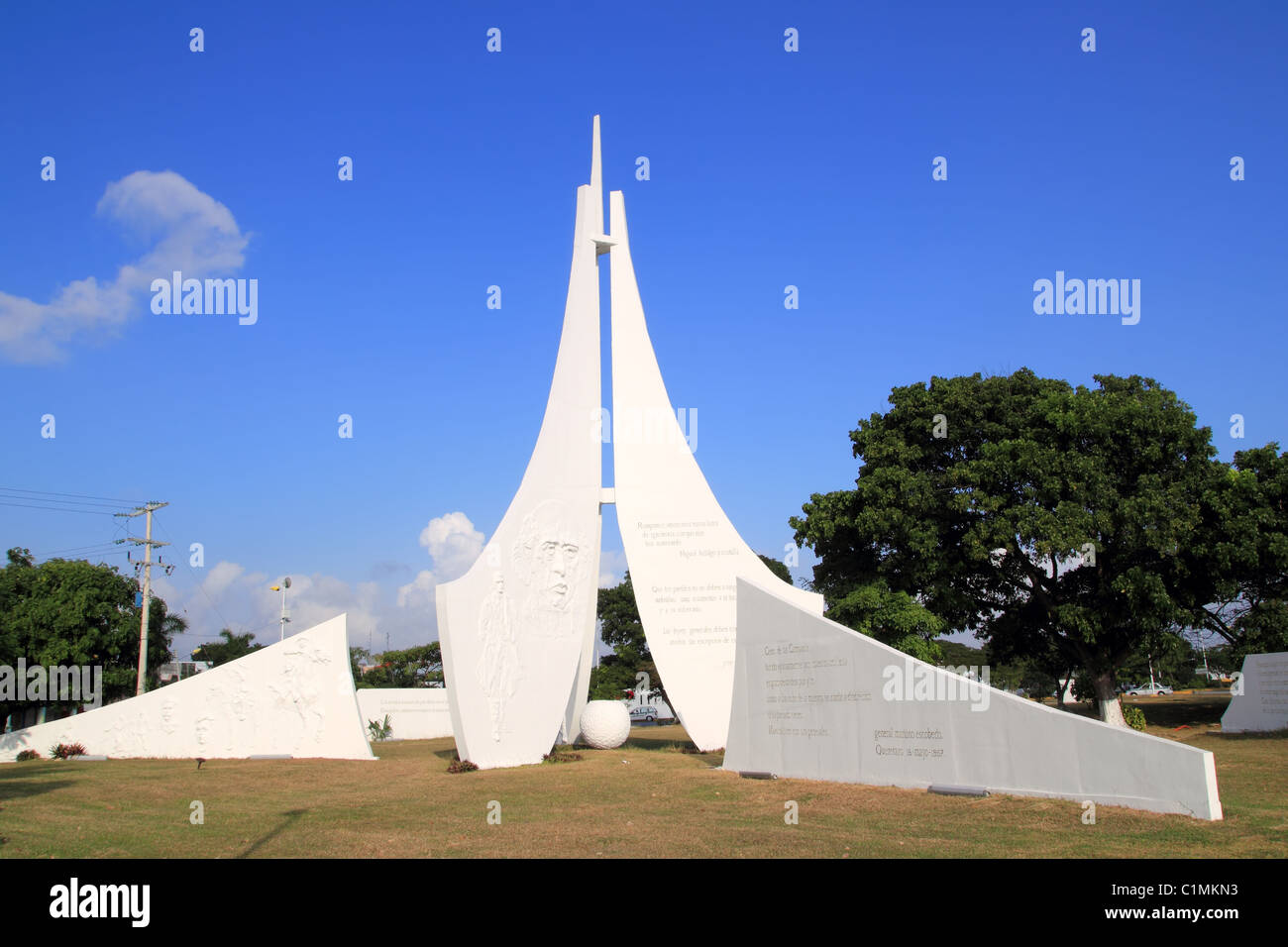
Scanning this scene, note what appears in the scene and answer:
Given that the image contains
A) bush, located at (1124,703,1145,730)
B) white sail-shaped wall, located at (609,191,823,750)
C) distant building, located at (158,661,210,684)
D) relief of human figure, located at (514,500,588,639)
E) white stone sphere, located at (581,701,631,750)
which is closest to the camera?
relief of human figure, located at (514,500,588,639)

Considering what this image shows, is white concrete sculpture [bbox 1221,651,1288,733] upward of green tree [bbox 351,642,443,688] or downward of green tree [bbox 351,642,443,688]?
upward

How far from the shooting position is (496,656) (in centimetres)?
1241

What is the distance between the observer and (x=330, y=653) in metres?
15.0

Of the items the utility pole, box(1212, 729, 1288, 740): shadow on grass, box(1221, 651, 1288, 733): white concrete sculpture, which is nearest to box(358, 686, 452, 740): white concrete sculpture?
the utility pole

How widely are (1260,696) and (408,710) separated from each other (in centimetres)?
1805

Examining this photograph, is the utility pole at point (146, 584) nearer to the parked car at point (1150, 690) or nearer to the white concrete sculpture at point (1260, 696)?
the white concrete sculpture at point (1260, 696)

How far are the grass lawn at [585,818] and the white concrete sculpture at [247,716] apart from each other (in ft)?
9.19

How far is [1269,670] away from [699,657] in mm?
9127

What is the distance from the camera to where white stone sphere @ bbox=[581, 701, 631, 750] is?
50.1 ft

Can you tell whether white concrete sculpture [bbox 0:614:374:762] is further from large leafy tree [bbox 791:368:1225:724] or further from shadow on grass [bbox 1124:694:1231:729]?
shadow on grass [bbox 1124:694:1231:729]

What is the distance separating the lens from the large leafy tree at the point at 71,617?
21734 millimetres

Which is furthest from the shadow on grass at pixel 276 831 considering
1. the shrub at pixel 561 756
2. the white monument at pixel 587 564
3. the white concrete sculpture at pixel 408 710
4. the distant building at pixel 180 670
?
the distant building at pixel 180 670

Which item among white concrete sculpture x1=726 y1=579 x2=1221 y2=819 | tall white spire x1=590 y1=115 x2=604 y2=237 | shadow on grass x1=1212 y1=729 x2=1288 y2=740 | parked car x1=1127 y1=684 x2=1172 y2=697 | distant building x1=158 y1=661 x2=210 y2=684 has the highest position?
tall white spire x1=590 y1=115 x2=604 y2=237

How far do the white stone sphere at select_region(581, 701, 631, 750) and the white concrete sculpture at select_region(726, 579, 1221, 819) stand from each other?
4.93 m
